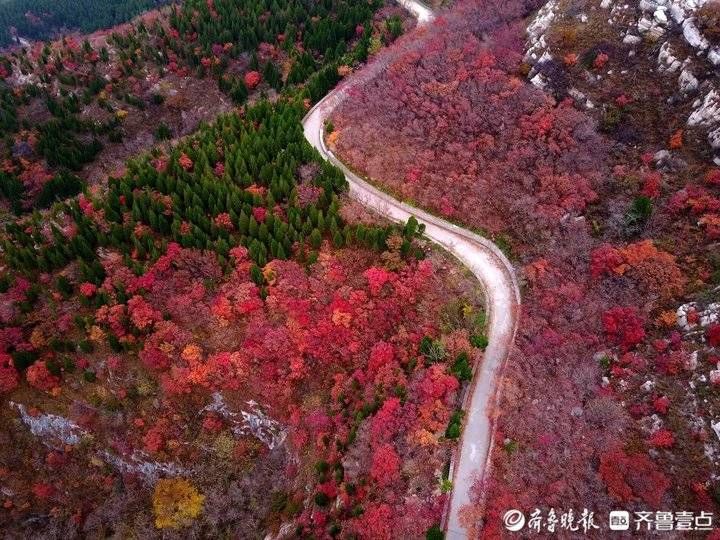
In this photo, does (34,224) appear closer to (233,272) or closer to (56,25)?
(233,272)

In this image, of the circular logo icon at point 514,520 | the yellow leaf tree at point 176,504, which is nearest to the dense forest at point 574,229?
the circular logo icon at point 514,520

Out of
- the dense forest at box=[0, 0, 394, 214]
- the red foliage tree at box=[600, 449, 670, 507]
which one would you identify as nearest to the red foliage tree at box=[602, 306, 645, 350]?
the red foliage tree at box=[600, 449, 670, 507]

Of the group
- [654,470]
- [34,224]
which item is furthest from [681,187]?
[34,224]

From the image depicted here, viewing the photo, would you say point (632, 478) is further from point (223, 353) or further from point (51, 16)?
point (51, 16)

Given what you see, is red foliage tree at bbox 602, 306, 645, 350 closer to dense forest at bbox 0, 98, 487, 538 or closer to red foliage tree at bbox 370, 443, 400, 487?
dense forest at bbox 0, 98, 487, 538

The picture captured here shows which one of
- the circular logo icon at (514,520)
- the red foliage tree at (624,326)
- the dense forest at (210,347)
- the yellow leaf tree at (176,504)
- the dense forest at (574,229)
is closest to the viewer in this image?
the circular logo icon at (514,520)

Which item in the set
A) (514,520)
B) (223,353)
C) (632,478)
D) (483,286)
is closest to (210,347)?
(223,353)

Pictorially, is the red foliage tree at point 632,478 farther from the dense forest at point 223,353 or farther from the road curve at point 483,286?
the dense forest at point 223,353
